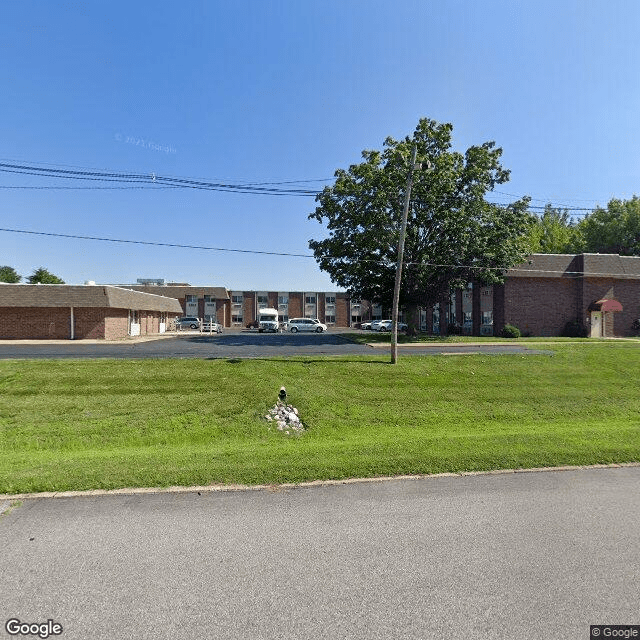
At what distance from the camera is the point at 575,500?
4.70 metres

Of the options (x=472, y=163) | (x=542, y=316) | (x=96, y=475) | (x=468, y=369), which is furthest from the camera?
(x=542, y=316)

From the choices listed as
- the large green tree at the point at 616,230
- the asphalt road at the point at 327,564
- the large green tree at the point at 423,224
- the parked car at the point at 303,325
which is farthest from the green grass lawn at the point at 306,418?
the large green tree at the point at 616,230

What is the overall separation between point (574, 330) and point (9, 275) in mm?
105516

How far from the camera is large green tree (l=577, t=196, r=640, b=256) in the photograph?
46375mm

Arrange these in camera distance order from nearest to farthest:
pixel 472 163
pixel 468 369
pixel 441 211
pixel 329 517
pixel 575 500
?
pixel 329 517 < pixel 575 500 < pixel 468 369 < pixel 441 211 < pixel 472 163

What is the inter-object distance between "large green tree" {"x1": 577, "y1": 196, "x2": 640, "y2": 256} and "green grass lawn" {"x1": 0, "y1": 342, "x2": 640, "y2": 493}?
139 ft

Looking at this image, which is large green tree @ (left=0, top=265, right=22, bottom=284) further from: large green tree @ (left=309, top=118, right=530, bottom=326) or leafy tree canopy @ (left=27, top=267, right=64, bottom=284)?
large green tree @ (left=309, top=118, right=530, bottom=326)

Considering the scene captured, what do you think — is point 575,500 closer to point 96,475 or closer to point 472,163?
point 96,475

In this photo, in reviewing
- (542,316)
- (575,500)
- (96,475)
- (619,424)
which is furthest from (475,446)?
(542,316)

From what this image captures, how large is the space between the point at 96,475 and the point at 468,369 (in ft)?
39.7

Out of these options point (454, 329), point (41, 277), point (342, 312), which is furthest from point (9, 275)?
point (454, 329)

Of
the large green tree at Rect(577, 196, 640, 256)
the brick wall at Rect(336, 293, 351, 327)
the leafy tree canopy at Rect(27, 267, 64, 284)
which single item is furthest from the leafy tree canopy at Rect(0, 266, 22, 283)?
the large green tree at Rect(577, 196, 640, 256)

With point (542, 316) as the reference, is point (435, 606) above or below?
below

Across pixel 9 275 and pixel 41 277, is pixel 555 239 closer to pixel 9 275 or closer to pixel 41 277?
pixel 41 277
